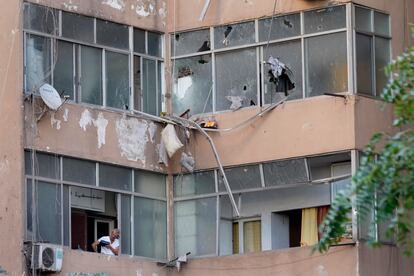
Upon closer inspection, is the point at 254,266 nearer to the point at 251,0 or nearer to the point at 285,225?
the point at 285,225

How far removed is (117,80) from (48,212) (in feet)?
9.82

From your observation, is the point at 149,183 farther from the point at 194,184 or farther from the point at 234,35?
the point at 234,35

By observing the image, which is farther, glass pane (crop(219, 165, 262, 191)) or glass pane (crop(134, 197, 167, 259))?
glass pane (crop(134, 197, 167, 259))

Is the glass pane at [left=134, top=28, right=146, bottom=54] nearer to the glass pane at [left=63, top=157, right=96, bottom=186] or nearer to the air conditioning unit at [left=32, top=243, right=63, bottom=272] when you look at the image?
the glass pane at [left=63, top=157, right=96, bottom=186]

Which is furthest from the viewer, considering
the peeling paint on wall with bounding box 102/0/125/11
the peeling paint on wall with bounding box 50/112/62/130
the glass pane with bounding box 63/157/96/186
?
the peeling paint on wall with bounding box 102/0/125/11

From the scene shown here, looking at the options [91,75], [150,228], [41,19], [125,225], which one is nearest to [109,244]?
[125,225]

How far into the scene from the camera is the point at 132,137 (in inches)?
1030

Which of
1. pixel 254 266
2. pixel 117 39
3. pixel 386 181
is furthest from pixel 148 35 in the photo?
pixel 386 181

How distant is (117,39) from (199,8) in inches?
65.4

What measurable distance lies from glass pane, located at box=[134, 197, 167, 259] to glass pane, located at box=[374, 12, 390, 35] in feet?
15.8

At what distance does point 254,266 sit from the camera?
84.1ft

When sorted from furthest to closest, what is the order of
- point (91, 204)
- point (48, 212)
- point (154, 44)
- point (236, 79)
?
point (154, 44) < point (236, 79) < point (91, 204) < point (48, 212)

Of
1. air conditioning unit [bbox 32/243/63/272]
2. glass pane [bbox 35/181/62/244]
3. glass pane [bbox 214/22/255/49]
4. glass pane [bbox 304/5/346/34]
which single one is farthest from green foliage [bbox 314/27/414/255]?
glass pane [bbox 214/22/255/49]

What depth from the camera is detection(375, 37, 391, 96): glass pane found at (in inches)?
998
